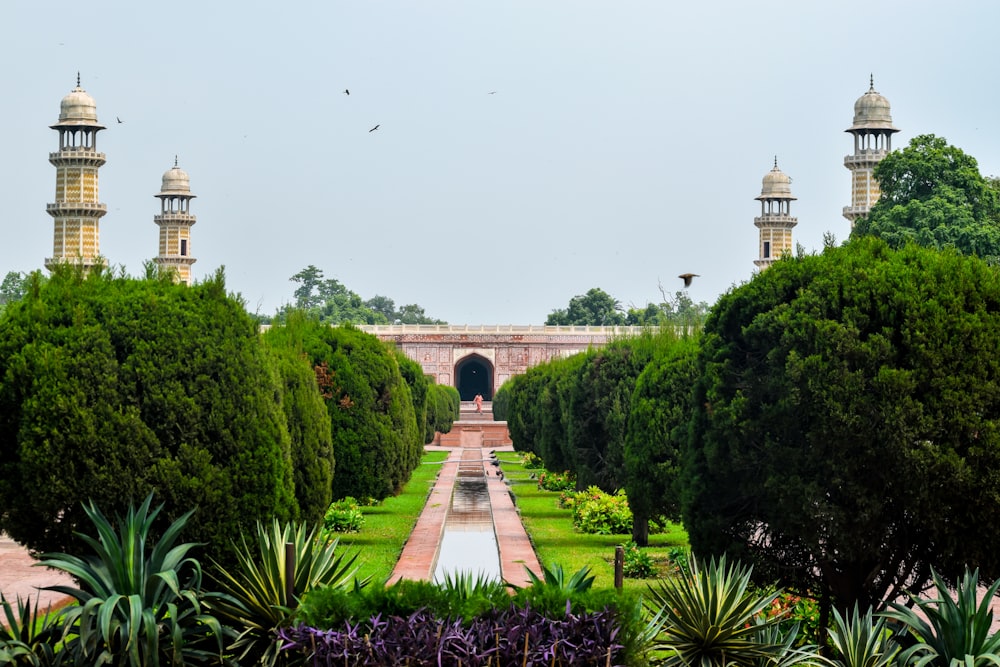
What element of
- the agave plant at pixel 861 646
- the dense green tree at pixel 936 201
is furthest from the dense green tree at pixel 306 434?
the dense green tree at pixel 936 201

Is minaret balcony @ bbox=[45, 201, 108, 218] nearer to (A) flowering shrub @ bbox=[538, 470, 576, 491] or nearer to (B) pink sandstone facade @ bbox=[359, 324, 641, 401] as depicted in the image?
(B) pink sandstone facade @ bbox=[359, 324, 641, 401]

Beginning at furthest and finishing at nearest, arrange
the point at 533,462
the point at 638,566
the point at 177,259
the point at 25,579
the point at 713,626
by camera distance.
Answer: the point at 177,259 → the point at 533,462 → the point at 638,566 → the point at 25,579 → the point at 713,626

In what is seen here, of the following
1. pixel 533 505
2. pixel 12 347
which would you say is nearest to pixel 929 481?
pixel 12 347

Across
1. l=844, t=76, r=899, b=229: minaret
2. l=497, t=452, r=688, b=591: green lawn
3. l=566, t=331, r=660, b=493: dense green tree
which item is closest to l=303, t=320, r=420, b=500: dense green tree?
l=497, t=452, r=688, b=591: green lawn

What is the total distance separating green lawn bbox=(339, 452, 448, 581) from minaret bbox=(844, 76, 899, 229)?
29.2 meters

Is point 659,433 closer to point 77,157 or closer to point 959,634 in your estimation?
point 959,634

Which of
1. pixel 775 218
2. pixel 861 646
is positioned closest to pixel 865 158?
pixel 775 218

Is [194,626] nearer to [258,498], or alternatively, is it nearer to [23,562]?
[258,498]

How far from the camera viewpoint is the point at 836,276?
9625mm

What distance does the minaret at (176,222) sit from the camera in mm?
Result: 69125

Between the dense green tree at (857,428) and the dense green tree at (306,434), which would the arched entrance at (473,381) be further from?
the dense green tree at (857,428)

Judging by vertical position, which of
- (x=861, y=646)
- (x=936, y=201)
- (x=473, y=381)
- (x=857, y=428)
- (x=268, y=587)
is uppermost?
(x=936, y=201)

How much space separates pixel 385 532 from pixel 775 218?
52681mm

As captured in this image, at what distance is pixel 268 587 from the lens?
7.98 metres
